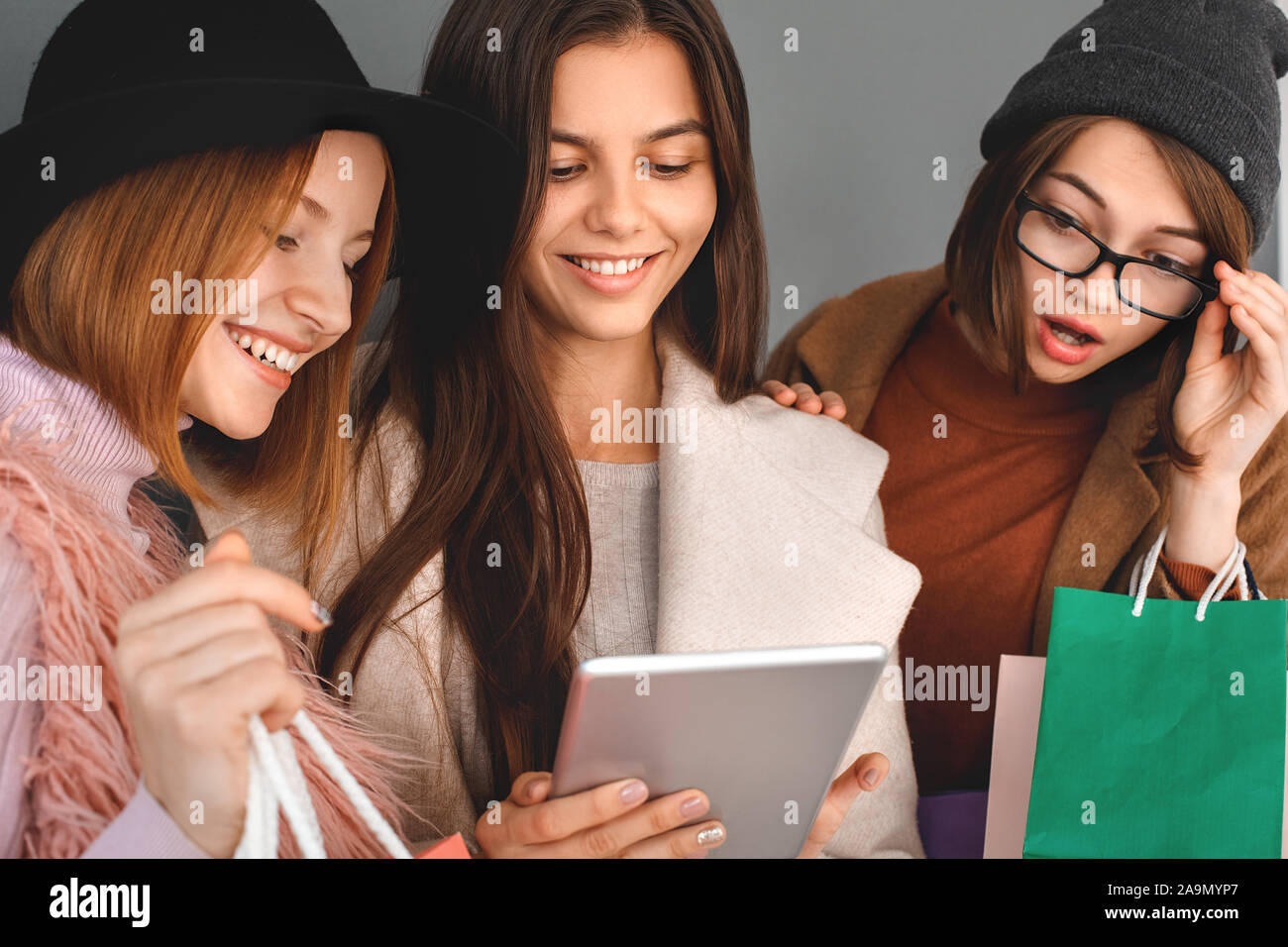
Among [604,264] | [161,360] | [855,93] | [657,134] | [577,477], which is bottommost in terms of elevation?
[577,477]

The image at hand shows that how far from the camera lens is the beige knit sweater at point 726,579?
98cm

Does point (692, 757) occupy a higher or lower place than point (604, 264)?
lower

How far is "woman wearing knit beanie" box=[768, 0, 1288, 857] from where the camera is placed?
102cm

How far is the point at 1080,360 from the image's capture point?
1.12 m

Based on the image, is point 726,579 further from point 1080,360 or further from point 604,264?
point 1080,360

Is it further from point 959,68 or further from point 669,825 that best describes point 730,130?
point 669,825

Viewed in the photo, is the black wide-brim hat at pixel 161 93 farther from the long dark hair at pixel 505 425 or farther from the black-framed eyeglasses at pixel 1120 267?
the black-framed eyeglasses at pixel 1120 267

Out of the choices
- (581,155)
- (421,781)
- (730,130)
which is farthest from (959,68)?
(421,781)

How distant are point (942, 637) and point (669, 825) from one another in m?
0.56

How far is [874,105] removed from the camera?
1212 mm

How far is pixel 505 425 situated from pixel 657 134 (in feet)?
1.07

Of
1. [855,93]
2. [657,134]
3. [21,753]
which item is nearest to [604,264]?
[657,134]

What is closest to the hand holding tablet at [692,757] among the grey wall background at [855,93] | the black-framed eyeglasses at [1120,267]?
the black-framed eyeglasses at [1120,267]

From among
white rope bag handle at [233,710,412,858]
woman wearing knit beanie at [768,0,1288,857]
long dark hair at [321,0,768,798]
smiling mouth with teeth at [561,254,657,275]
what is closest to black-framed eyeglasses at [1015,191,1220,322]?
woman wearing knit beanie at [768,0,1288,857]
